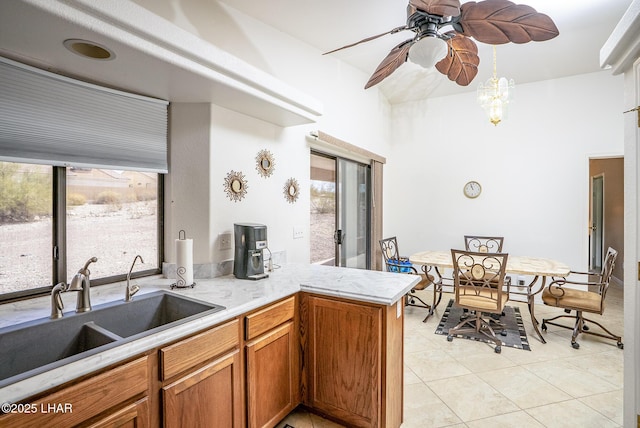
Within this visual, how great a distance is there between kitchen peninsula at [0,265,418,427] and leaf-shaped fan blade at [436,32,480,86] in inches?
59.8

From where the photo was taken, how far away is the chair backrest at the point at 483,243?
4.54 meters

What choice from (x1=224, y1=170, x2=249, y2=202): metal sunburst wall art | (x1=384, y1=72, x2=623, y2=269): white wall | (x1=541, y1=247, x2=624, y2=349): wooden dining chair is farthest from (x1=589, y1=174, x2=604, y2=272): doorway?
(x1=224, y1=170, x2=249, y2=202): metal sunburst wall art

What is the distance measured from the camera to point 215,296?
5.95ft

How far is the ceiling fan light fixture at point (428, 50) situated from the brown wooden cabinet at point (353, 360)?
4.75 feet

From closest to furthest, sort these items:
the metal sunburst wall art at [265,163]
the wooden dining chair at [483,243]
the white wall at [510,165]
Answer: the metal sunburst wall art at [265,163] → the white wall at [510,165] → the wooden dining chair at [483,243]

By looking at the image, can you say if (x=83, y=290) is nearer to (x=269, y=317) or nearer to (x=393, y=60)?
(x=269, y=317)

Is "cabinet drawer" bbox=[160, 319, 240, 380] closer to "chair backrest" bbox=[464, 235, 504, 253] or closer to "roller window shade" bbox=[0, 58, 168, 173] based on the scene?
"roller window shade" bbox=[0, 58, 168, 173]

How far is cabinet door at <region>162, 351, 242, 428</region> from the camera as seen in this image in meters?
1.34

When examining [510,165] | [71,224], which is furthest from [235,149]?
[510,165]

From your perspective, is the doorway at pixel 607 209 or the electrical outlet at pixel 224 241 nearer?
the electrical outlet at pixel 224 241

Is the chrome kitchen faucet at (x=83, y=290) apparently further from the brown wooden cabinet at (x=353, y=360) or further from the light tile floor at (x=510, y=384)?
the light tile floor at (x=510, y=384)

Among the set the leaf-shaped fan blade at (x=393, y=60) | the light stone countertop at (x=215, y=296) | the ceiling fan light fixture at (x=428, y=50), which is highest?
the leaf-shaped fan blade at (x=393, y=60)

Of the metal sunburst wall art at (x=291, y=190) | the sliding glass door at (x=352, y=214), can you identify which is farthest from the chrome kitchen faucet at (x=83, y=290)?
the sliding glass door at (x=352, y=214)

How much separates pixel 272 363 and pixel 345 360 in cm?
44
